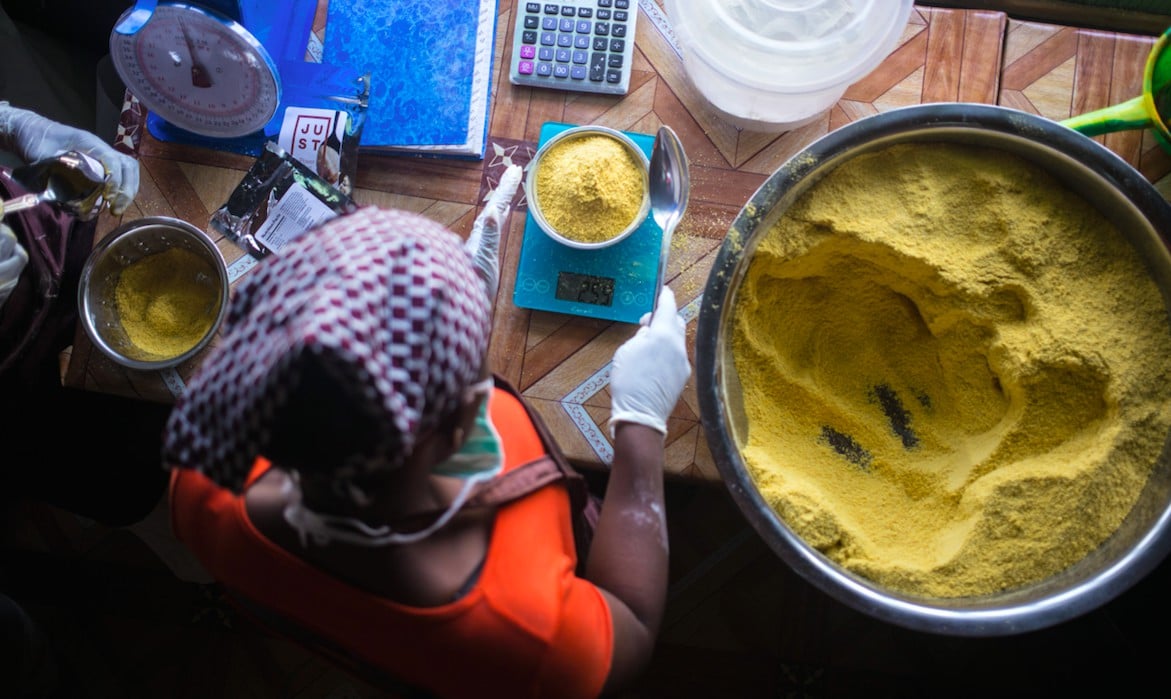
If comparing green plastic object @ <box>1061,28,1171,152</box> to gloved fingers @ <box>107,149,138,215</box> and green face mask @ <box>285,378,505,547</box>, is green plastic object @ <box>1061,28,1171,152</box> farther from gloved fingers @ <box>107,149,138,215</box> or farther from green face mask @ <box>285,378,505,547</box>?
gloved fingers @ <box>107,149,138,215</box>

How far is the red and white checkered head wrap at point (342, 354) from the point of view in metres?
0.60

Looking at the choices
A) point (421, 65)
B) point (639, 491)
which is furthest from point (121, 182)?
point (639, 491)

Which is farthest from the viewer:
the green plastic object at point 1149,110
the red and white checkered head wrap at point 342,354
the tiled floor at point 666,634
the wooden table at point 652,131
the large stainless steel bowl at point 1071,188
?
the tiled floor at point 666,634

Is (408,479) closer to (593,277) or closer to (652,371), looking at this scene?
(652,371)

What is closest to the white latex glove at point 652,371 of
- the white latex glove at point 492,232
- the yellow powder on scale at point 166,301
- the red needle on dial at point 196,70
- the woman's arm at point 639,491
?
the woman's arm at point 639,491

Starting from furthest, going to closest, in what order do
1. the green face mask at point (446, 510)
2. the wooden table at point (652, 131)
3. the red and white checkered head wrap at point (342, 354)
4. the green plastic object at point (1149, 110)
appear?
the wooden table at point (652, 131) → the green plastic object at point (1149, 110) → the green face mask at point (446, 510) → the red and white checkered head wrap at point (342, 354)

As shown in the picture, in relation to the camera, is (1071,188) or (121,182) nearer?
(1071,188)

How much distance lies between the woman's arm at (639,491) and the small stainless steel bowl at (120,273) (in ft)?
2.26

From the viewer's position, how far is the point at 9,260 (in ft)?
3.86

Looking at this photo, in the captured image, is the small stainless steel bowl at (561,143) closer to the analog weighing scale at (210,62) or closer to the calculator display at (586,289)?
the calculator display at (586,289)

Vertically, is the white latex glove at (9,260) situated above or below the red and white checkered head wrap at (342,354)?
below

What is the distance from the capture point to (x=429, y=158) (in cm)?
133

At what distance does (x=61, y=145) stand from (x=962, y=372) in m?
1.57

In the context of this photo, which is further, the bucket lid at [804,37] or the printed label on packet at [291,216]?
the printed label on packet at [291,216]
